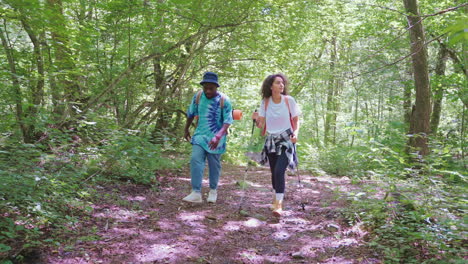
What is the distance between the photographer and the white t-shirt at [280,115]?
490cm

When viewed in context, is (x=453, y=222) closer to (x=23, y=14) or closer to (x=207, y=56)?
(x=23, y=14)

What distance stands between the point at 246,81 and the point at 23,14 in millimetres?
7783

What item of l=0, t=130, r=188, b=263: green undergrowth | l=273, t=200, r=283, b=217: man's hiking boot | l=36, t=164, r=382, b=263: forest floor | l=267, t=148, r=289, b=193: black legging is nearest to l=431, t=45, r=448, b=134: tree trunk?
l=36, t=164, r=382, b=263: forest floor

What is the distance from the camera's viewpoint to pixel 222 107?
5246 millimetres

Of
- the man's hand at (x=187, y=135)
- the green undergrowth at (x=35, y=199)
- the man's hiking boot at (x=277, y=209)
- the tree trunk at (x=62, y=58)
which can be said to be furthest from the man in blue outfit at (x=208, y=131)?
the tree trunk at (x=62, y=58)

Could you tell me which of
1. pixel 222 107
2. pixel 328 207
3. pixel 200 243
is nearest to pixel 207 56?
pixel 222 107

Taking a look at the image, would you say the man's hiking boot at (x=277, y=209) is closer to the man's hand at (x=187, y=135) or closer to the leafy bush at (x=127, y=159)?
the man's hand at (x=187, y=135)

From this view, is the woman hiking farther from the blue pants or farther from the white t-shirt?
the blue pants

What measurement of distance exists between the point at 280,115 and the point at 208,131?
118 centimetres

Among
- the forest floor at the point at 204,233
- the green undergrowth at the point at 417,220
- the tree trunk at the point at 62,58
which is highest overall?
the tree trunk at the point at 62,58

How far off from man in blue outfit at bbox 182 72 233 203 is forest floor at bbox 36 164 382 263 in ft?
1.40

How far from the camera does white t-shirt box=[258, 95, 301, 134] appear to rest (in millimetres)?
4898

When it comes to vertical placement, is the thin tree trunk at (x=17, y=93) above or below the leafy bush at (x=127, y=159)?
above

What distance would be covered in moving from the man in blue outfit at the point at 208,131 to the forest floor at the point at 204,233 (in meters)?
0.43
